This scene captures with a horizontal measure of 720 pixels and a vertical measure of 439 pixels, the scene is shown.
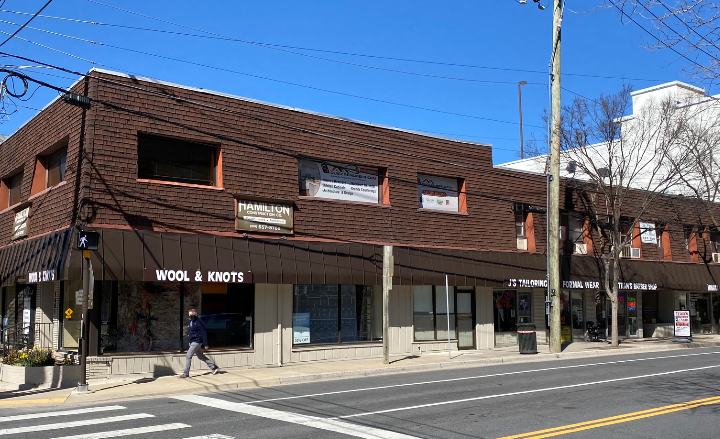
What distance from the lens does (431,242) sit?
22.9 m

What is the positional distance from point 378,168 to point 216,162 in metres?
5.68

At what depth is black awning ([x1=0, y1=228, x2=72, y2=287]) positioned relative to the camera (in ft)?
52.5

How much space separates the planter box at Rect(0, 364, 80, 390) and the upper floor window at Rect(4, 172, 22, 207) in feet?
26.6

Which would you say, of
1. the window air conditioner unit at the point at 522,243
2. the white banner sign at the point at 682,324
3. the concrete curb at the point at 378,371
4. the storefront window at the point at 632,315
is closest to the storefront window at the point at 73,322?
the concrete curb at the point at 378,371

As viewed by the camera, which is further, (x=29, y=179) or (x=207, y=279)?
(x=29, y=179)

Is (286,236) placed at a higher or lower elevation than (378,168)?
lower

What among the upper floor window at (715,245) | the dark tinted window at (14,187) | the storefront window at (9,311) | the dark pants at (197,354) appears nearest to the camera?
the dark pants at (197,354)

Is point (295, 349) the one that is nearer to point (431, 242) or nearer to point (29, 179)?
point (431, 242)

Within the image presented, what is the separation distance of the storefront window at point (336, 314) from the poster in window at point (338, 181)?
2.80 m

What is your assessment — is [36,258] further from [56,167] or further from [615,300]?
[615,300]

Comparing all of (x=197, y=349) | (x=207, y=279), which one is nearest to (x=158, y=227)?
(x=207, y=279)

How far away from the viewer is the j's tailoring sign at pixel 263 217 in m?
18.6

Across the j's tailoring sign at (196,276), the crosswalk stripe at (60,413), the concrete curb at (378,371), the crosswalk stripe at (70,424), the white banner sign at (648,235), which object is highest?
the white banner sign at (648,235)

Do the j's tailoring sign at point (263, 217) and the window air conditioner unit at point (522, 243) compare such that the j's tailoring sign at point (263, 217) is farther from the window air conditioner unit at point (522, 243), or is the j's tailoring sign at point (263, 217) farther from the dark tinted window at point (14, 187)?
the window air conditioner unit at point (522, 243)
